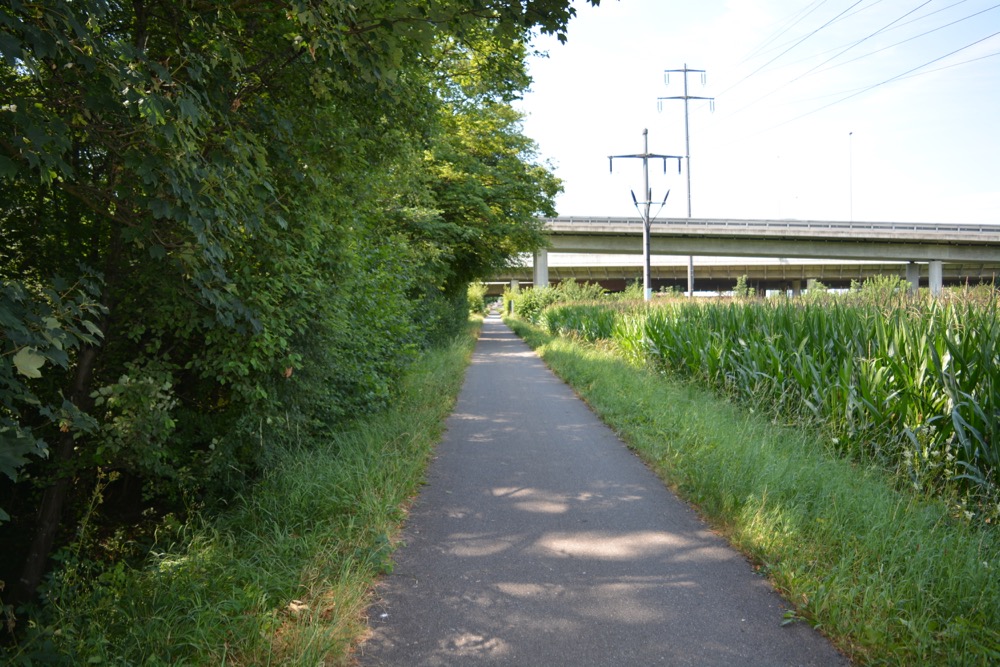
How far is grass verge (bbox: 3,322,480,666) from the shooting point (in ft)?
9.73

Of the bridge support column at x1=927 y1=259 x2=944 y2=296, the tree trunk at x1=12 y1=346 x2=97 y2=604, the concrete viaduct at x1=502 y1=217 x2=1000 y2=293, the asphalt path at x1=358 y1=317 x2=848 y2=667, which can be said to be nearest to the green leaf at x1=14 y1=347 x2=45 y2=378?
the tree trunk at x1=12 y1=346 x2=97 y2=604

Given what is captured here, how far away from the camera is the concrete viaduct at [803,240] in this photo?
4316cm

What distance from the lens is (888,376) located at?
19.5ft

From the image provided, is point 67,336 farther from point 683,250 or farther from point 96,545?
point 683,250

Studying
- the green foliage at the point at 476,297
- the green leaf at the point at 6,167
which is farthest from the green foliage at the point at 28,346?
the green foliage at the point at 476,297

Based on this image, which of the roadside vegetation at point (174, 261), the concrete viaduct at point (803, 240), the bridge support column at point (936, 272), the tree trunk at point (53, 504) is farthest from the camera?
the concrete viaduct at point (803, 240)

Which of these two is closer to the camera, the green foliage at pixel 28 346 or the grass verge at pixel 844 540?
the green foliage at pixel 28 346

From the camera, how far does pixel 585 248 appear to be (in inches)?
1773

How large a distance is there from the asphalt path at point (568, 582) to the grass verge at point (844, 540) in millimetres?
167

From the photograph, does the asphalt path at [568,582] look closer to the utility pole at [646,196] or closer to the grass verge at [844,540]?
the grass verge at [844,540]

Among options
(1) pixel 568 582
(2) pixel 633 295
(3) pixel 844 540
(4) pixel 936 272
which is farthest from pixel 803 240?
(1) pixel 568 582

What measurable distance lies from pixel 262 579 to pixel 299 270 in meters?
2.29

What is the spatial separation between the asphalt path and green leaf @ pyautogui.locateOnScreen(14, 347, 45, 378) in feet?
6.45

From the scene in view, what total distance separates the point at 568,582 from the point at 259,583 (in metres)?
1.83
